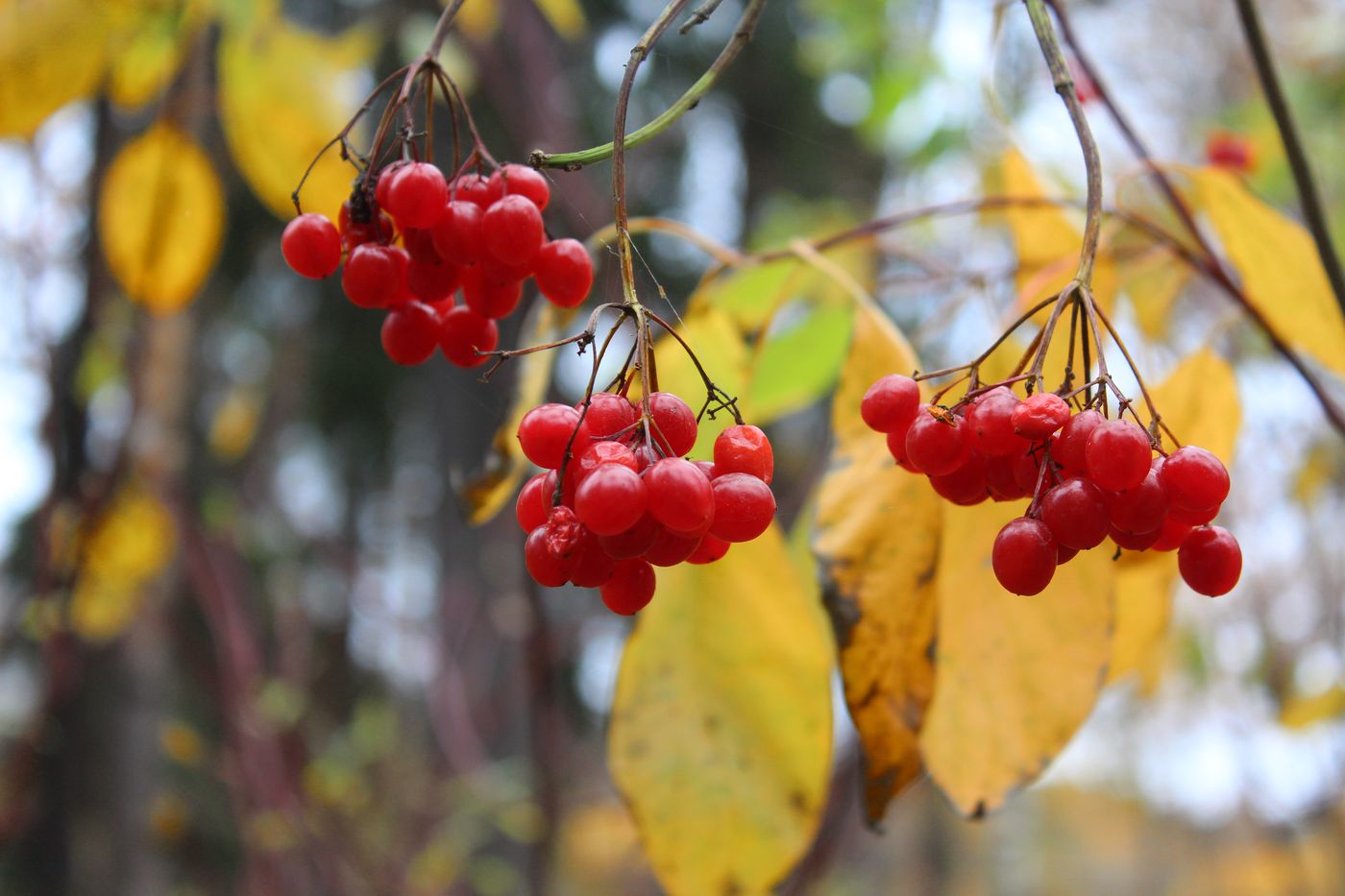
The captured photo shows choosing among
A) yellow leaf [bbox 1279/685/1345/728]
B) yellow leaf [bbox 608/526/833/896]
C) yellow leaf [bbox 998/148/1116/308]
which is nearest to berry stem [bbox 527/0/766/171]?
yellow leaf [bbox 608/526/833/896]

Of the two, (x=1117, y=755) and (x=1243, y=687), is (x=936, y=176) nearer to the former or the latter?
(x=1243, y=687)

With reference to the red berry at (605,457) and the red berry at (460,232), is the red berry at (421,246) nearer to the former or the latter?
the red berry at (460,232)

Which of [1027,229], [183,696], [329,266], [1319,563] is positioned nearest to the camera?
[329,266]

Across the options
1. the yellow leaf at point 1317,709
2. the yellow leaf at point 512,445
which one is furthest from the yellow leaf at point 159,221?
the yellow leaf at point 1317,709

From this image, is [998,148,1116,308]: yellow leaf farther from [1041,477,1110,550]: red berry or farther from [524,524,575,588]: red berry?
[524,524,575,588]: red berry

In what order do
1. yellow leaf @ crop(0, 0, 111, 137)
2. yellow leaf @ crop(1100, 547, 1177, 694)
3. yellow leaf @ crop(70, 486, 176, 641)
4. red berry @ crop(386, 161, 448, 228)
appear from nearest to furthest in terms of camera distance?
red berry @ crop(386, 161, 448, 228) → yellow leaf @ crop(1100, 547, 1177, 694) → yellow leaf @ crop(0, 0, 111, 137) → yellow leaf @ crop(70, 486, 176, 641)

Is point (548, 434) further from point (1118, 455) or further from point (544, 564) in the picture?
point (1118, 455)

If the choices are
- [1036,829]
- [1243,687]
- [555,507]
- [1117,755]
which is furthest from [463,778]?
[1036,829]
